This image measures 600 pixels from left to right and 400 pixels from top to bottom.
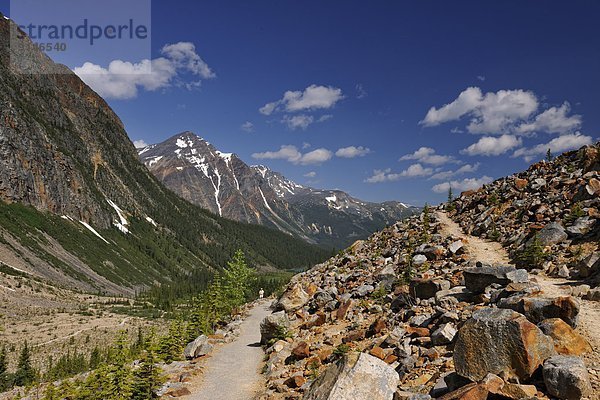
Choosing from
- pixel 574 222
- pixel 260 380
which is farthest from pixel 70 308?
pixel 574 222

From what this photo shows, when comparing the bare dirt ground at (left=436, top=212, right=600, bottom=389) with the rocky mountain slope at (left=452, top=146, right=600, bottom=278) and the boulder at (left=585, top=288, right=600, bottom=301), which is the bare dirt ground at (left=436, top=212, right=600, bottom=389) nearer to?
A: the boulder at (left=585, top=288, right=600, bottom=301)

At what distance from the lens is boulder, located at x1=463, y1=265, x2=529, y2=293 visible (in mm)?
19188

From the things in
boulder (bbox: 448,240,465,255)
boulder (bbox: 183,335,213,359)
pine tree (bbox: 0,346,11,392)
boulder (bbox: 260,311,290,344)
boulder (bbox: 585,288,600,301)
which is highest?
boulder (bbox: 448,240,465,255)

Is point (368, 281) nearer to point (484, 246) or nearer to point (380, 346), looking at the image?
→ point (484, 246)

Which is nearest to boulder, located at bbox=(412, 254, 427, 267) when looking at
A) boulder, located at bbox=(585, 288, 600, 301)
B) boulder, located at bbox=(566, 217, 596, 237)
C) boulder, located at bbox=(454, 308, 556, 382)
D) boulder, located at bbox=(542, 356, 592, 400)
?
boulder, located at bbox=(566, 217, 596, 237)

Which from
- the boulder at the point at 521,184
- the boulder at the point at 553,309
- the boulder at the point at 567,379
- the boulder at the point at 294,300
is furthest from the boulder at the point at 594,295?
the boulder at the point at 521,184

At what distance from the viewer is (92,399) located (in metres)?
15.2

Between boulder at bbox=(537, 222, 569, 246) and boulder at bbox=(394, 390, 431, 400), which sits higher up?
boulder at bbox=(537, 222, 569, 246)

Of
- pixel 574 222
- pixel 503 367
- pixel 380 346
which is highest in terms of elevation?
pixel 574 222

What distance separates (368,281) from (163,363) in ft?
61.8

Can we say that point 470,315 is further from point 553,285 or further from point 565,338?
point 553,285

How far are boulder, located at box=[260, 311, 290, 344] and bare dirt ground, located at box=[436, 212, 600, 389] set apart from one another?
16.8 meters

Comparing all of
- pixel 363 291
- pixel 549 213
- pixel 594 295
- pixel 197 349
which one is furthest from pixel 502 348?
pixel 549 213

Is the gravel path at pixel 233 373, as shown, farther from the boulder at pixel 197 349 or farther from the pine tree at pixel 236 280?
the pine tree at pixel 236 280
